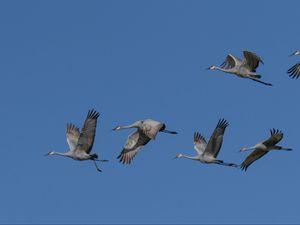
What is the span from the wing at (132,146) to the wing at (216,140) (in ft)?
7.41

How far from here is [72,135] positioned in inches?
1724

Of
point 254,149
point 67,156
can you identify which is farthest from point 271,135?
point 67,156

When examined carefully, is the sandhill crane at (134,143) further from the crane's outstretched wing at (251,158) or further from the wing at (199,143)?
the crane's outstretched wing at (251,158)

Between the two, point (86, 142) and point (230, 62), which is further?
point (230, 62)

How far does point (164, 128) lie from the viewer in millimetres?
40500

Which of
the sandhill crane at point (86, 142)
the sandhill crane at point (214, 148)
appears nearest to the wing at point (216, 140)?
the sandhill crane at point (214, 148)

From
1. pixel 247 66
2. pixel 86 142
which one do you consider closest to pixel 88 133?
pixel 86 142

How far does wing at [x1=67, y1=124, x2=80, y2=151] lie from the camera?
43003 millimetres

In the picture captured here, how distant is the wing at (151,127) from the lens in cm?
4016

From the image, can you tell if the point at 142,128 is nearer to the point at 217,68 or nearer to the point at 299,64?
the point at 217,68

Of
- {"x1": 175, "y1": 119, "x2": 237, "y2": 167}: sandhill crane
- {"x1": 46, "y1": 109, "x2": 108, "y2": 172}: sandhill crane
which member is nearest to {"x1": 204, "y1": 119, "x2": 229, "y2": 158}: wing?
{"x1": 175, "y1": 119, "x2": 237, "y2": 167}: sandhill crane

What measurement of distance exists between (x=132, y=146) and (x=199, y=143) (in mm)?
3528

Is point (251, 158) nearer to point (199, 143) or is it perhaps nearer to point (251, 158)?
point (251, 158)

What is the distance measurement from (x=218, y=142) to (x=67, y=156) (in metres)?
5.48
